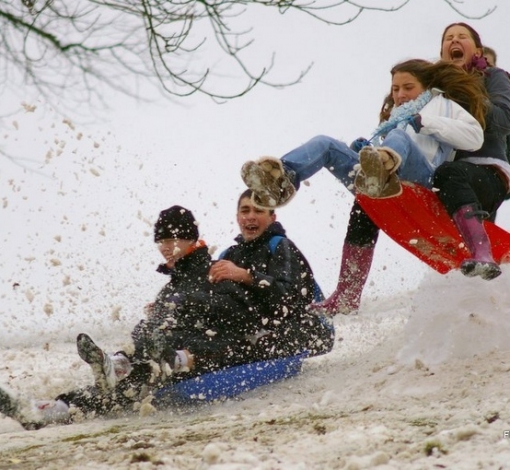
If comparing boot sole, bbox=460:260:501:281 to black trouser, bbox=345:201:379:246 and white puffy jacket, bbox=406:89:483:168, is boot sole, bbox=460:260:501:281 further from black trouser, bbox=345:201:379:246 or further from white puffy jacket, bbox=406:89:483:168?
black trouser, bbox=345:201:379:246

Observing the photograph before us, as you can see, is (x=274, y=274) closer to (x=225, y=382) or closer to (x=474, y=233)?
(x=225, y=382)

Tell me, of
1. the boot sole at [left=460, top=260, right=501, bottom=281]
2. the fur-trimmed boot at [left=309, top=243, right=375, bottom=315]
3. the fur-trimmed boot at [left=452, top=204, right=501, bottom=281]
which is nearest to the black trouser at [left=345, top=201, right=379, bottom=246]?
the fur-trimmed boot at [left=309, top=243, right=375, bottom=315]

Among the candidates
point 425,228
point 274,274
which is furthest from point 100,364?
point 425,228

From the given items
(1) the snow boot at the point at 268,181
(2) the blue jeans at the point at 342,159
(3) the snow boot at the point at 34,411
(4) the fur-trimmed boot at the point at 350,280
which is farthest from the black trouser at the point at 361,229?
(3) the snow boot at the point at 34,411

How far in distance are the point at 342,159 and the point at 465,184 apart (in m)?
0.75

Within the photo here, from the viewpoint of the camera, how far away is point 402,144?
4.63 m

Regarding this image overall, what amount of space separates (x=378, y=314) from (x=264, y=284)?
2.26 m

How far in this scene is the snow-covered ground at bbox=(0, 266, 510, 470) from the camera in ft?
10.3

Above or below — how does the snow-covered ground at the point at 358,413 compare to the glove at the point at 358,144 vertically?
below

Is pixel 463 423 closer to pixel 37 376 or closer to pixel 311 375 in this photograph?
pixel 311 375

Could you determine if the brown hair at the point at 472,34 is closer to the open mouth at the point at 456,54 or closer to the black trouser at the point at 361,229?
the open mouth at the point at 456,54

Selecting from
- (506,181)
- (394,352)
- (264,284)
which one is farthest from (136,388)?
(506,181)

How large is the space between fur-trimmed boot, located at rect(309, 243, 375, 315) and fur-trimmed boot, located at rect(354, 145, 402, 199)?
104 cm

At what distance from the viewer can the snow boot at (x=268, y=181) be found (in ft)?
14.7
